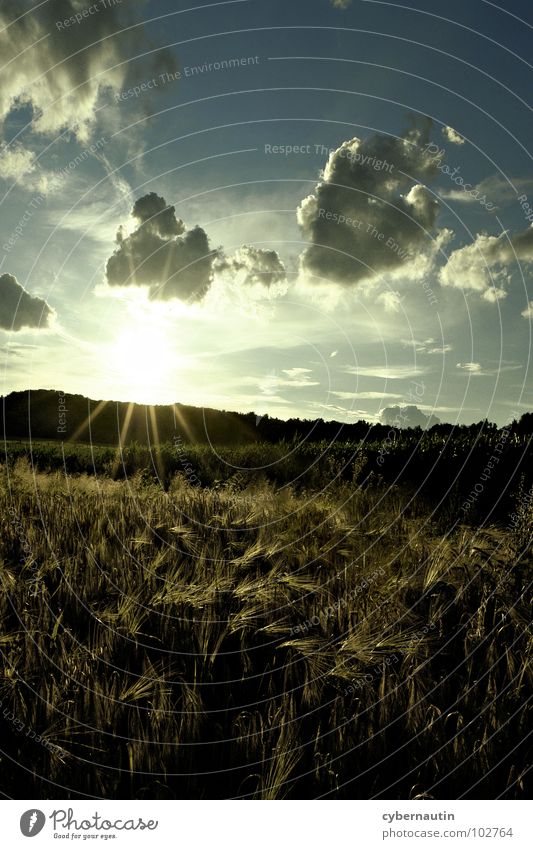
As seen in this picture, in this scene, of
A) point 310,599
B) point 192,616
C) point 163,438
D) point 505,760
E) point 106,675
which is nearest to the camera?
point 505,760

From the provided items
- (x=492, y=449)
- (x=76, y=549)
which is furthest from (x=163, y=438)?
(x=76, y=549)

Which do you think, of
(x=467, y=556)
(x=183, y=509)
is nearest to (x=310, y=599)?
(x=467, y=556)

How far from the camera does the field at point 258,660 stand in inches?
108

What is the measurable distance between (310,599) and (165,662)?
124cm

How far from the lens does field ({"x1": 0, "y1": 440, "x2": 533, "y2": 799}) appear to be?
275cm

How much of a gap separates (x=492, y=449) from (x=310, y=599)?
7134 millimetres

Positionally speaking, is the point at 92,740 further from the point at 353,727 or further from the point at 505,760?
the point at 505,760

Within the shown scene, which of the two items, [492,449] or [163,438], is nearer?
[492,449]

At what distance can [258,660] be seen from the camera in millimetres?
3686

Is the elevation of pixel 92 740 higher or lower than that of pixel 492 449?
lower

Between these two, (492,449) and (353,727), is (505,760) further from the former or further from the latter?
(492,449)

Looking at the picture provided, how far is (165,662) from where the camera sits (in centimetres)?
358

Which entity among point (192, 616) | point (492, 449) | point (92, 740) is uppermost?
point (492, 449)
